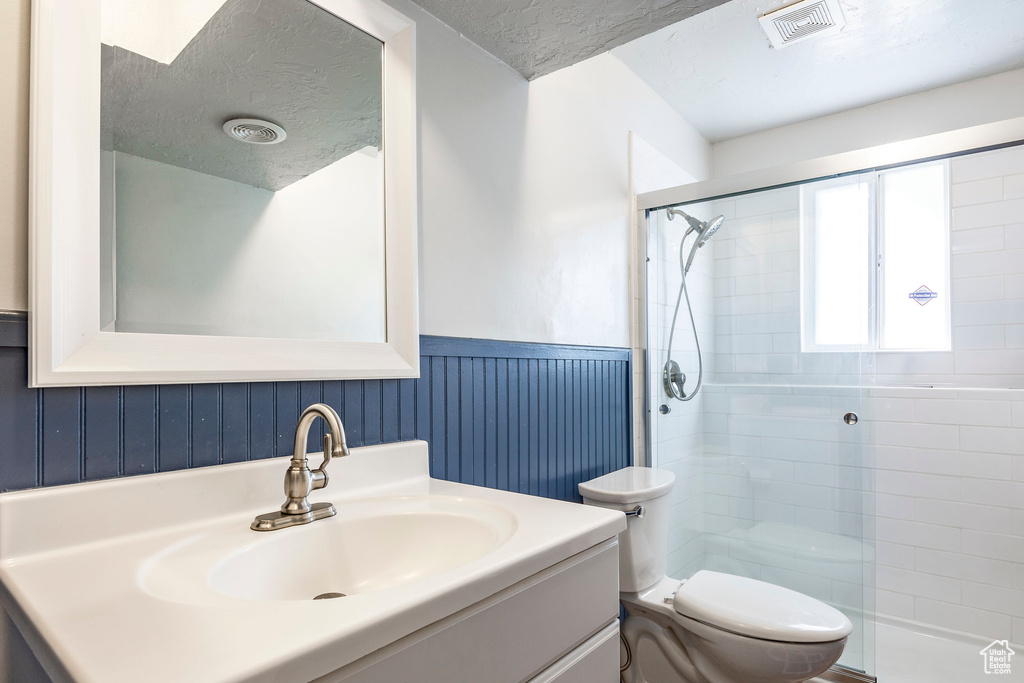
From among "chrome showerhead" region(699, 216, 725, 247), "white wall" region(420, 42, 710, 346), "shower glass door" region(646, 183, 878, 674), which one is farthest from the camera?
"chrome showerhead" region(699, 216, 725, 247)

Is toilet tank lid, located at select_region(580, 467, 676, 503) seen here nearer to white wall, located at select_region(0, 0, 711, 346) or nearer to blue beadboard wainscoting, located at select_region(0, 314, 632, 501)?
blue beadboard wainscoting, located at select_region(0, 314, 632, 501)

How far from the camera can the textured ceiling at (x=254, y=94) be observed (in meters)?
0.87

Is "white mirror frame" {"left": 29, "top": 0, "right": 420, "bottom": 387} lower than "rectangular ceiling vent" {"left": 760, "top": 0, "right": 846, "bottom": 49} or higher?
lower

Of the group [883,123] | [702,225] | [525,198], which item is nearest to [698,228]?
[702,225]

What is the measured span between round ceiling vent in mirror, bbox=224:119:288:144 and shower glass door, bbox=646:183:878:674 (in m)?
1.58

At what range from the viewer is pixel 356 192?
117cm

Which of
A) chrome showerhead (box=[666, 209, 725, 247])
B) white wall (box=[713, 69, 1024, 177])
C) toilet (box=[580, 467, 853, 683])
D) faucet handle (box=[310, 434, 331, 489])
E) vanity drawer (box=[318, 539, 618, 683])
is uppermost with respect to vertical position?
white wall (box=[713, 69, 1024, 177])

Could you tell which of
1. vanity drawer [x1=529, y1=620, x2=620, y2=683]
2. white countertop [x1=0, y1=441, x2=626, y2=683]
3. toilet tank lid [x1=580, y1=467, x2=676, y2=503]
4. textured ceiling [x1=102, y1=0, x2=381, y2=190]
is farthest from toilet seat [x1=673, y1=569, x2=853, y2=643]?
textured ceiling [x1=102, y1=0, x2=381, y2=190]

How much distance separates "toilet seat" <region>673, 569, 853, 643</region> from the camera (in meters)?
1.37

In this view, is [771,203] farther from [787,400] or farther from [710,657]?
[710,657]

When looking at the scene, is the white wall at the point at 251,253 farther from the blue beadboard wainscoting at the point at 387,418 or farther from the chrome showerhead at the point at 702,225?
the chrome showerhead at the point at 702,225

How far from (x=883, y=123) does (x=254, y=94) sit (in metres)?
2.87

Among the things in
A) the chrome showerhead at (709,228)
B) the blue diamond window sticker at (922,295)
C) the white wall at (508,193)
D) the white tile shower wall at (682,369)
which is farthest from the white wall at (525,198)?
the blue diamond window sticker at (922,295)

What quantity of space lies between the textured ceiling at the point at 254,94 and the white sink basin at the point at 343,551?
0.61 m
